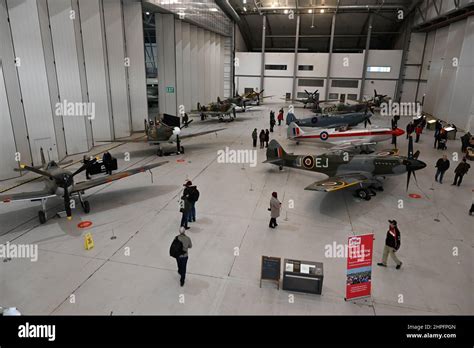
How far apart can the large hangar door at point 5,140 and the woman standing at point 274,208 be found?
1428 cm

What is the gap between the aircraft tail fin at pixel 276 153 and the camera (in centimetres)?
1694

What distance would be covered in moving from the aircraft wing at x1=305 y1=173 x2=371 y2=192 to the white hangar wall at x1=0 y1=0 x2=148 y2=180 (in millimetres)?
15607

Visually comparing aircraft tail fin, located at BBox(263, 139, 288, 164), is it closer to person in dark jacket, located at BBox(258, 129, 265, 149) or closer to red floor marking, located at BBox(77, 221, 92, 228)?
person in dark jacket, located at BBox(258, 129, 265, 149)

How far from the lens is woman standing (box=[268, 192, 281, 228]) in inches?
438

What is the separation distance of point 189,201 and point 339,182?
251 inches

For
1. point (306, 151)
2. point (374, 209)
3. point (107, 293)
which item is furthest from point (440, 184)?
point (107, 293)

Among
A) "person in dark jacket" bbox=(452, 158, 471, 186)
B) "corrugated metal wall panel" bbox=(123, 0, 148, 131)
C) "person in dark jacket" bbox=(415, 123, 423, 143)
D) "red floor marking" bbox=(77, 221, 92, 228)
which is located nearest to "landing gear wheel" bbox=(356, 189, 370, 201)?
"person in dark jacket" bbox=(452, 158, 471, 186)

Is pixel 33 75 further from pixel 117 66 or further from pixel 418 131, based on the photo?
pixel 418 131

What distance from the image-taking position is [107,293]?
26.7 feet

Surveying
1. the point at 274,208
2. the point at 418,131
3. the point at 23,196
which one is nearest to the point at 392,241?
the point at 274,208

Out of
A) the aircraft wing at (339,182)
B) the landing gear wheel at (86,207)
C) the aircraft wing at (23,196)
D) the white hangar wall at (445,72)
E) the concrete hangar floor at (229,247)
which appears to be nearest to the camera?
the concrete hangar floor at (229,247)

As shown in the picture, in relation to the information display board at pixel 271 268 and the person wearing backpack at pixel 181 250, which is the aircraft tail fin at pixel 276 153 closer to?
the information display board at pixel 271 268

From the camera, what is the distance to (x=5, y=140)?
16.1 metres

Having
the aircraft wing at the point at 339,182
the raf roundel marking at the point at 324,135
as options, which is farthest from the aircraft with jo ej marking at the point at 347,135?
the aircraft wing at the point at 339,182
